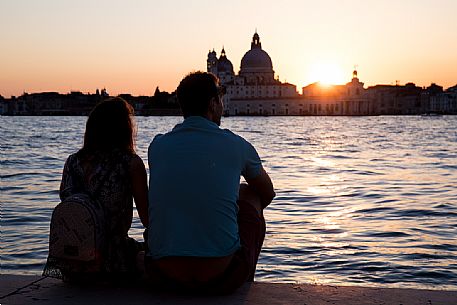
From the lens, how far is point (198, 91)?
2.58 meters

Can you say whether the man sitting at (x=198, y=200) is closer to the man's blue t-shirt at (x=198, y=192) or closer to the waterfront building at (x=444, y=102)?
the man's blue t-shirt at (x=198, y=192)

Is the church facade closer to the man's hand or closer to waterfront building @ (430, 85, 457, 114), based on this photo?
waterfront building @ (430, 85, 457, 114)

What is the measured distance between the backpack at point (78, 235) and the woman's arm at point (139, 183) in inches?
5.8

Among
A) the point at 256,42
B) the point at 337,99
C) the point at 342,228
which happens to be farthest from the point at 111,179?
the point at 337,99

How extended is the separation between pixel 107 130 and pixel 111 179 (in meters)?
0.17

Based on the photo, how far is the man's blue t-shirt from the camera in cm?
249

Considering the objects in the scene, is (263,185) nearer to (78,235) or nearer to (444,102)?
(78,235)

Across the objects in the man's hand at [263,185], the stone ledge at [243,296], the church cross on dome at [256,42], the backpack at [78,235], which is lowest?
the stone ledge at [243,296]

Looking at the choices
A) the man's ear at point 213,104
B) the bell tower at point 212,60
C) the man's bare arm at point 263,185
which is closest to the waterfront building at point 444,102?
the bell tower at point 212,60

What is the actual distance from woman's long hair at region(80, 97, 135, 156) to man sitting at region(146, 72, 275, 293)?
18cm

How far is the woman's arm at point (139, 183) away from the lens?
2.71 m

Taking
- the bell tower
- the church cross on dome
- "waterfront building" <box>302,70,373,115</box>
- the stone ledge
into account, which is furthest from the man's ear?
the bell tower

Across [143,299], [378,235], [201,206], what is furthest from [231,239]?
[378,235]

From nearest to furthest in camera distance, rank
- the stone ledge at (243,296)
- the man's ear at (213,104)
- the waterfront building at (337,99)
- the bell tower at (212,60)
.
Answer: the stone ledge at (243,296)
the man's ear at (213,104)
the waterfront building at (337,99)
the bell tower at (212,60)
